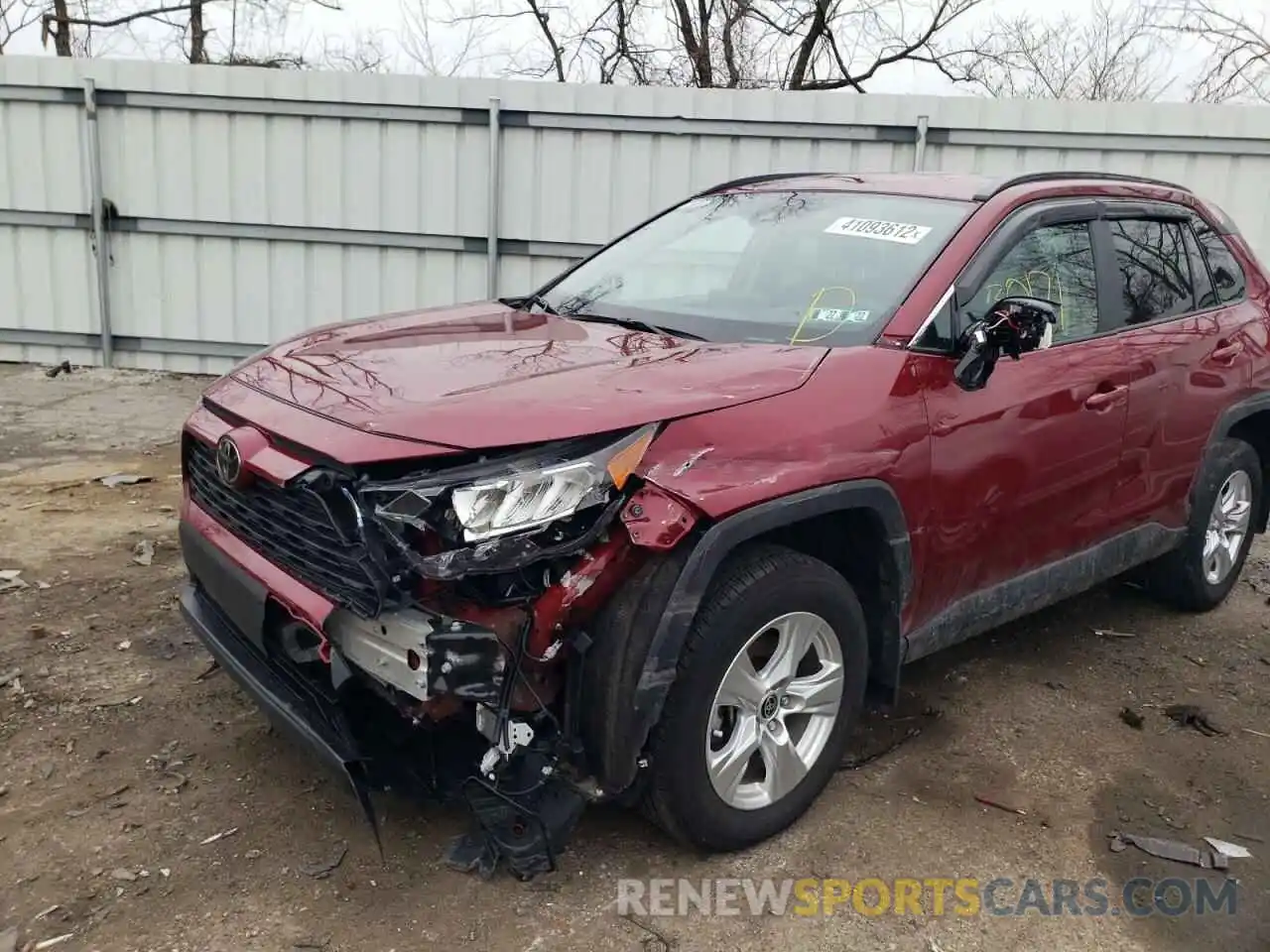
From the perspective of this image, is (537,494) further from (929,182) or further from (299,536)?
(929,182)

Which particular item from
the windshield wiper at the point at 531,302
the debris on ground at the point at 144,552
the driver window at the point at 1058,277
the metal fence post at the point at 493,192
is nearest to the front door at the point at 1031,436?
the driver window at the point at 1058,277

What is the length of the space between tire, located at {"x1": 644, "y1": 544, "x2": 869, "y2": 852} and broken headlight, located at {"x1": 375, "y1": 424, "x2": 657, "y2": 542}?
1.45ft

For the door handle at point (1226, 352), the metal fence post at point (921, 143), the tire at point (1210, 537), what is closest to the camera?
the door handle at point (1226, 352)

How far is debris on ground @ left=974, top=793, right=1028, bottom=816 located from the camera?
3.19 meters

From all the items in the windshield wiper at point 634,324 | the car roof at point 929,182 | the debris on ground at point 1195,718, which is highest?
the car roof at point 929,182

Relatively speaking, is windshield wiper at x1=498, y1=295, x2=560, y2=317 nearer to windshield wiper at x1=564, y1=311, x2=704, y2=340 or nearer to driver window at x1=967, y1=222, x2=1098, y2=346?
windshield wiper at x1=564, y1=311, x2=704, y2=340

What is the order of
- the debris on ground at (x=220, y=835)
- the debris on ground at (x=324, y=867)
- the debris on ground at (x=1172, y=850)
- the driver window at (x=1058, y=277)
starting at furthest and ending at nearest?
the driver window at (x=1058, y=277)
the debris on ground at (x=1172, y=850)
the debris on ground at (x=220, y=835)
the debris on ground at (x=324, y=867)

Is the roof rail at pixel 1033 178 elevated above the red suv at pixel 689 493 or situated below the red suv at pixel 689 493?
above

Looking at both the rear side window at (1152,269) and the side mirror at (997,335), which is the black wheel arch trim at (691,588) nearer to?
the side mirror at (997,335)

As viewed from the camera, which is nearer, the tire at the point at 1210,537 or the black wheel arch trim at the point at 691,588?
the black wheel arch trim at the point at 691,588

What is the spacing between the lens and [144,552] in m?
4.97

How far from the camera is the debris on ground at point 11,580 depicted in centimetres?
450

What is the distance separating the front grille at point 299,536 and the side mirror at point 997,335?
1781mm

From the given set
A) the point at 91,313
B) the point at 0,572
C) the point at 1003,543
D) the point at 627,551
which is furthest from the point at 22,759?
the point at 91,313
